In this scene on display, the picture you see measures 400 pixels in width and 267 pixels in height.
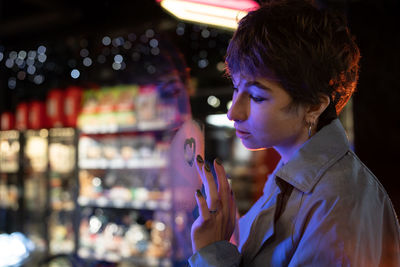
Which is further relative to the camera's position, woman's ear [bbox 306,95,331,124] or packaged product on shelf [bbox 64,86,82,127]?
packaged product on shelf [bbox 64,86,82,127]

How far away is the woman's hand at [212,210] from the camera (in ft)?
2.57

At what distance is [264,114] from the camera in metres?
0.77

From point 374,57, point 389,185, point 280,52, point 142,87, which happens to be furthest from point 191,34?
point 280,52

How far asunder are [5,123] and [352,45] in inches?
174

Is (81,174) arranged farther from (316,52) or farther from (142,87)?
(316,52)

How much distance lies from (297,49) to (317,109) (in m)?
0.14

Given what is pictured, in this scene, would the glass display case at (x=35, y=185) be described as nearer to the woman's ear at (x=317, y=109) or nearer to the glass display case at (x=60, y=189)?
the glass display case at (x=60, y=189)

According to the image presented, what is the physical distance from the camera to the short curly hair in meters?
0.76

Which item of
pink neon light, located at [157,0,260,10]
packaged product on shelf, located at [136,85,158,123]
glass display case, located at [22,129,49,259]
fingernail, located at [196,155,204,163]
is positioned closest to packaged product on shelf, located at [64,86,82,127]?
glass display case, located at [22,129,49,259]

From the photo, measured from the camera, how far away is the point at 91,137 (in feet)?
11.4

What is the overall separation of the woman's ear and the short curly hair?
12 millimetres

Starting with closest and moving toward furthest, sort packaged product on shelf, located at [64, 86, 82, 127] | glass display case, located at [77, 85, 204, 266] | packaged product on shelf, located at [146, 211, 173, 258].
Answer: packaged product on shelf, located at [146, 211, 173, 258]
glass display case, located at [77, 85, 204, 266]
packaged product on shelf, located at [64, 86, 82, 127]

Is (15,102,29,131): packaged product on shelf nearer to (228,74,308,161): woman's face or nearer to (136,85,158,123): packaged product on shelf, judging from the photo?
(136,85,158,123): packaged product on shelf

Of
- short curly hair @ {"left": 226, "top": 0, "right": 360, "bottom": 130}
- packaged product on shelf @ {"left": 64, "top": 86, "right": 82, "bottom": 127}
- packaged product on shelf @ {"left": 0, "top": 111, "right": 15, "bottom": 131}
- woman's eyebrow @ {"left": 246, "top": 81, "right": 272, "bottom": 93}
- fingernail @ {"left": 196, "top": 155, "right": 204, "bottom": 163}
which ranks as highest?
short curly hair @ {"left": 226, "top": 0, "right": 360, "bottom": 130}
